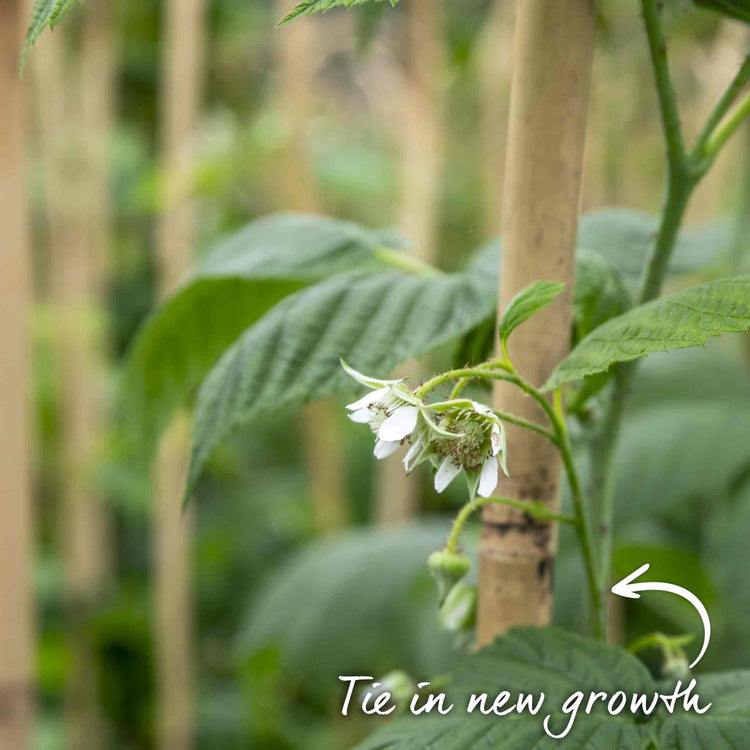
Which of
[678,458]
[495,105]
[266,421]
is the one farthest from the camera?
[495,105]

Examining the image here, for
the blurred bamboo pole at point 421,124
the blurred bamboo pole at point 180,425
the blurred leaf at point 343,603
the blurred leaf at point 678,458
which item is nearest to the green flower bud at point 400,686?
the blurred leaf at point 678,458

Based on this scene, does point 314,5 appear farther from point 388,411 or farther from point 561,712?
point 561,712

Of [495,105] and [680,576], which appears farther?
[495,105]

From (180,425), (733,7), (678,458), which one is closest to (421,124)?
(180,425)

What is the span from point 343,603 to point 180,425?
34cm

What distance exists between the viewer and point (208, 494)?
249cm

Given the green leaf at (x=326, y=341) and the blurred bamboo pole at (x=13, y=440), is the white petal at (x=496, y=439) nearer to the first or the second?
the green leaf at (x=326, y=341)

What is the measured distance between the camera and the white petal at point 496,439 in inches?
10.6

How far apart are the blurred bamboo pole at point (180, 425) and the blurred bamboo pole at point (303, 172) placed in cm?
15

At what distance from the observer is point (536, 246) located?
336mm

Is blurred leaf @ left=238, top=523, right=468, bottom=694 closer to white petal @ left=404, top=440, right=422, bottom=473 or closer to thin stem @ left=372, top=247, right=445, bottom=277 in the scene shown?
thin stem @ left=372, top=247, right=445, bottom=277

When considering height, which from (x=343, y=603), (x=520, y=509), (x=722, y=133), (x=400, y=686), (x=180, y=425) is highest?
(x=722, y=133)

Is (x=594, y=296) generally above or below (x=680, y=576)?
above

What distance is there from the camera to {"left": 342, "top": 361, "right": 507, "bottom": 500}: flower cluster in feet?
0.89
